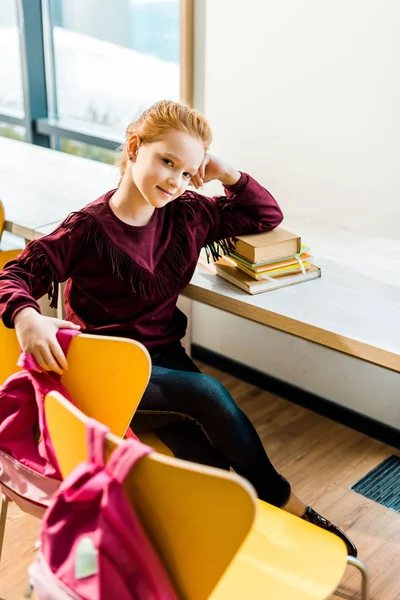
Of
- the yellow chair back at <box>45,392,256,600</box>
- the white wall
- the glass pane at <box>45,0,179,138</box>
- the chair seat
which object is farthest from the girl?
the glass pane at <box>45,0,179,138</box>

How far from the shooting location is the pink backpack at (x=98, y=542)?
0.85 m

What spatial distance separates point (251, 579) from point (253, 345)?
57.1 inches

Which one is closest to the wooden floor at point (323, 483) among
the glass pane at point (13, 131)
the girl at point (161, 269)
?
the girl at point (161, 269)

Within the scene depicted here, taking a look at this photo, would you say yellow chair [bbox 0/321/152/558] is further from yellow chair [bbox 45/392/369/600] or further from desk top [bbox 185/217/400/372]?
desk top [bbox 185/217/400/372]

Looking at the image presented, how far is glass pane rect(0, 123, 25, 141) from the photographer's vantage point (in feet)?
11.4

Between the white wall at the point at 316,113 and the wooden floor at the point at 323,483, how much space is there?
0.36ft

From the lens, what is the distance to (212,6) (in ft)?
7.38

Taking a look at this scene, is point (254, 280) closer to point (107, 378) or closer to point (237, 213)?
point (237, 213)

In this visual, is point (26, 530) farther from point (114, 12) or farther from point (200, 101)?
point (114, 12)

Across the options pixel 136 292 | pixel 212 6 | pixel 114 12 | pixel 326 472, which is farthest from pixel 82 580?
pixel 114 12

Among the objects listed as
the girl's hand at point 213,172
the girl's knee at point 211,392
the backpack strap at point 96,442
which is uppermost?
the girl's hand at point 213,172

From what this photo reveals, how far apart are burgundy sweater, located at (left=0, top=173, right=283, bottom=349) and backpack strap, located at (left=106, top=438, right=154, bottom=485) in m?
0.66

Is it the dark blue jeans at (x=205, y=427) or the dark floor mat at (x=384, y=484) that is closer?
the dark blue jeans at (x=205, y=427)

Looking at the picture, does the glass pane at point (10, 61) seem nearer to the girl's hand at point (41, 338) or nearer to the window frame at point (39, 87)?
the window frame at point (39, 87)
